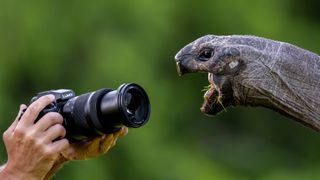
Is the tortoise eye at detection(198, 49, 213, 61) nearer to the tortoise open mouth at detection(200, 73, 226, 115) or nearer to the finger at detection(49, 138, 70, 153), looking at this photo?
the tortoise open mouth at detection(200, 73, 226, 115)

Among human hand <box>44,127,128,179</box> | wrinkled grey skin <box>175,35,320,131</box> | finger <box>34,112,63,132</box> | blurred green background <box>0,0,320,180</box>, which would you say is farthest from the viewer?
blurred green background <box>0,0,320,180</box>

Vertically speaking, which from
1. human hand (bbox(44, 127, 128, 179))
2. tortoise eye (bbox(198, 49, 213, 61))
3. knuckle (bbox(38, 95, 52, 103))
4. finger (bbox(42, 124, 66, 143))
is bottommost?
human hand (bbox(44, 127, 128, 179))

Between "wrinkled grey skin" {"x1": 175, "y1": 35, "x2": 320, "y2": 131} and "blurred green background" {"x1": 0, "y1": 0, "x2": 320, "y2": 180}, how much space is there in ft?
18.4

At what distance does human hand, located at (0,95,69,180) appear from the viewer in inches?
149

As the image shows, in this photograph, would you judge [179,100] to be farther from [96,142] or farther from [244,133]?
[96,142]

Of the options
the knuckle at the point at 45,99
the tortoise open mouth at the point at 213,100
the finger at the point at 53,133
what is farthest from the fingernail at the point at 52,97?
the tortoise open mouth at the point at 213,100

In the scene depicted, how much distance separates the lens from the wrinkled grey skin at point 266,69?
338cm

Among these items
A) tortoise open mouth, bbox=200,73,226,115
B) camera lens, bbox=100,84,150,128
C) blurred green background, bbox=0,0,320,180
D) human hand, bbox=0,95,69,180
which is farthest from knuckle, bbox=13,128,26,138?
blurred green background, bbox=0,0,320,180

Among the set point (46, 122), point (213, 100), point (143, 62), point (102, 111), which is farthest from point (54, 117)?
point (143, 62)

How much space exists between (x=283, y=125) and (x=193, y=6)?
1.48m

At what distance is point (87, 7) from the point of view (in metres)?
9.73

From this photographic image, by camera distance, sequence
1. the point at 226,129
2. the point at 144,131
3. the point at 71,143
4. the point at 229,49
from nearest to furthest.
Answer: the point at 229,49 < the point at 71,143 < the point at 144,131 < the point at 226,129

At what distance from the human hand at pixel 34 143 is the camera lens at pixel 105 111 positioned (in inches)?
2.3

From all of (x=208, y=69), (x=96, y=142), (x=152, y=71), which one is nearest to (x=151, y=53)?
(x=152, y=71)
